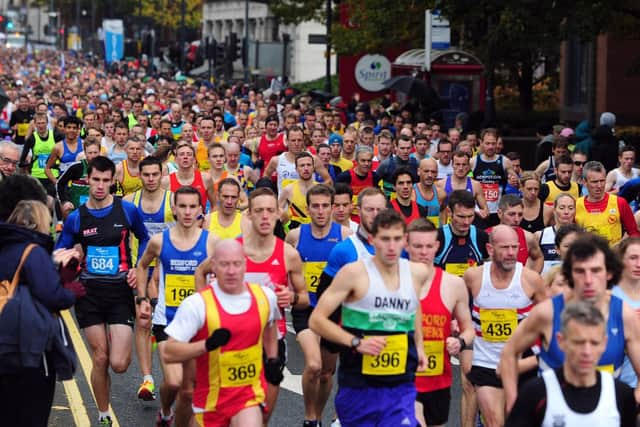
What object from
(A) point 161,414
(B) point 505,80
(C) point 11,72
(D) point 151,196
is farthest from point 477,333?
(C) point 11,72

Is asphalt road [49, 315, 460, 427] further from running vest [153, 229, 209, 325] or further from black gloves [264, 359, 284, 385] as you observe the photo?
black gloves [264, 359, 284, 385]

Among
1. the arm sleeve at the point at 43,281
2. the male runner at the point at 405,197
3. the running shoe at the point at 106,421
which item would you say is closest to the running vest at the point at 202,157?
the male runner at the point at 405,197

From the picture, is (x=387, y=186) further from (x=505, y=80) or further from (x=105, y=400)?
(x=505, y=80)

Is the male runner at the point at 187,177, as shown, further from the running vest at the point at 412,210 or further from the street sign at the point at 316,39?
the street sign at the point at 316,39

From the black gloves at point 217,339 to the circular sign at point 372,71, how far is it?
111 feet

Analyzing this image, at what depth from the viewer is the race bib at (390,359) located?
25.9 ft

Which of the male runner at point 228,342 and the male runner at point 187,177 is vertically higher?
the male runner at point 187,177

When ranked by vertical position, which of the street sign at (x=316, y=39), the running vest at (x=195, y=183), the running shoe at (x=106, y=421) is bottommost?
the running shoe at (x=106, y=421)

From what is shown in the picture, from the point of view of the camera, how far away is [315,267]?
10773mm

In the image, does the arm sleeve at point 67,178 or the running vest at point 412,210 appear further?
the arm sleeve at point 67,178

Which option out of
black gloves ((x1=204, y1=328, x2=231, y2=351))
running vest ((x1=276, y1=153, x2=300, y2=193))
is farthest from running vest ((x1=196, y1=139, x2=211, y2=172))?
black gloves ((x1=204, y1=328, x2=231, y2=351))

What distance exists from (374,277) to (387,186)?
8.10 meters

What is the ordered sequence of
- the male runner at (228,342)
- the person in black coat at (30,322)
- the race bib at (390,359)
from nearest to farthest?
the person in black coat at (30,322)
the male runner at (228,342)
the race bib at (390,359)

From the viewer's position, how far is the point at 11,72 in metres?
89.4
